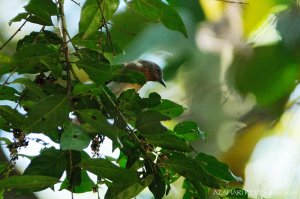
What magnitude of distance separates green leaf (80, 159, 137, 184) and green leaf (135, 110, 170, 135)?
0.08m

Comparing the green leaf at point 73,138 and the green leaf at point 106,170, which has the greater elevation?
the green leaf at point 73,138

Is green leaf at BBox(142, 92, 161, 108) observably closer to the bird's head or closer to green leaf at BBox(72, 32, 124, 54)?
green leaf at BBox(72, 32, 124, 54)

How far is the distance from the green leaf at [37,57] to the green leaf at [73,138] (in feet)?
0.27

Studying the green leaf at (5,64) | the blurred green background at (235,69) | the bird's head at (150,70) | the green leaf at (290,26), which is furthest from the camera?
the green leaf at (290,26)

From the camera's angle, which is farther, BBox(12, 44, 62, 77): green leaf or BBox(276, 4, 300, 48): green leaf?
BBox(276, 4, 300, 48): green leaf

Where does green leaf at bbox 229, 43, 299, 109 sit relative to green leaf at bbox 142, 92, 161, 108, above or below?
below

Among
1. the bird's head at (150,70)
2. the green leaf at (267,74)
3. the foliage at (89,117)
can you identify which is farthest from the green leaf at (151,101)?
the green leaf at (267,74)

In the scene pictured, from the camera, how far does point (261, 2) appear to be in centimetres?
143

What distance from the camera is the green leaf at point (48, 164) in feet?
1.56

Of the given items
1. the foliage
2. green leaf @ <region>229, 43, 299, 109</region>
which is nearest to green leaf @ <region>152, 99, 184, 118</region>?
the foliage

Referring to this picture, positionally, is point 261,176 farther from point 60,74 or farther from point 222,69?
point 60,74

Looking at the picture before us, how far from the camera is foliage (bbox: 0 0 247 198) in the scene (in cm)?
46

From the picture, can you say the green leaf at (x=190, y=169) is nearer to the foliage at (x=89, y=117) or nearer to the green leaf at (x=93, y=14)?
the foliage at (x=89, y=117)

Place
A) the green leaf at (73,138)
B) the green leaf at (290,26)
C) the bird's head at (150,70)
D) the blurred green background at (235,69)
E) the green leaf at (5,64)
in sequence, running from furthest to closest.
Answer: the green leaf at (290,26)
the blurred green background at (235,69)
the bird's head at (150,70)
the green leaf at (5,64)
the green leaf at (73,138)
